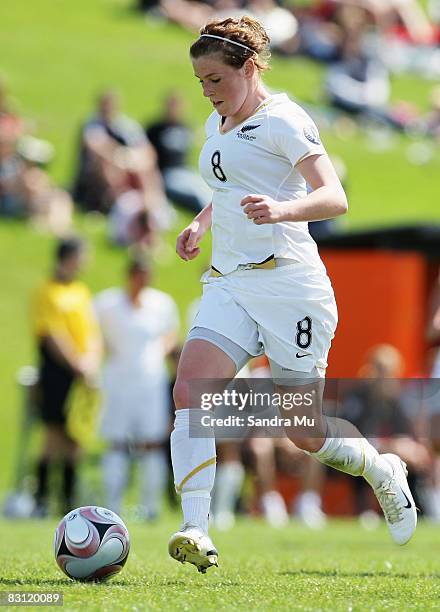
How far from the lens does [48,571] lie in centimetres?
665

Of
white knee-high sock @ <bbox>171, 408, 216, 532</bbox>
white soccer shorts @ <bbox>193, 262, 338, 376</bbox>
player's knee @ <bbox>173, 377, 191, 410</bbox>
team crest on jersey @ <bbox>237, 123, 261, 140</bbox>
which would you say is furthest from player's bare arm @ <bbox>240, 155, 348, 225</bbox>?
white knee-high sock @ <bbox>171, 408, 216, 532</bbox>

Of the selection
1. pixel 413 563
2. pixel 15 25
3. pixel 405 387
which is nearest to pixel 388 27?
pixel 15 25

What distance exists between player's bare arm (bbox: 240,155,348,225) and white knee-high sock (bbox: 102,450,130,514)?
25.9ft

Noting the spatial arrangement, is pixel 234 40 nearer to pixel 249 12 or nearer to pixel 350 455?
pixel 350 455

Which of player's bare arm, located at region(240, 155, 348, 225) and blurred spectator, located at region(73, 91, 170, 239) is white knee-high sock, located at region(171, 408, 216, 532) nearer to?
player's bare arm, located at region(240, 155, 348, 225)

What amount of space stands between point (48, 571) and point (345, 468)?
1535mm

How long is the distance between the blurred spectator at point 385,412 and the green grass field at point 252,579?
192 inches

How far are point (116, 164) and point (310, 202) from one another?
47.6 feet

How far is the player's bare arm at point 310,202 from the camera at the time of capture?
583cm

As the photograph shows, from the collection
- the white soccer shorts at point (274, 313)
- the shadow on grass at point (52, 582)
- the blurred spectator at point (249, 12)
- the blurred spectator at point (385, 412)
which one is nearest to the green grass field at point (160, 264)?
the shadow on grass at point (52, 582)

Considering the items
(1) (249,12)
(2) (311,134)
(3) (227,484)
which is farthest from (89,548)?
(1) (249,12)

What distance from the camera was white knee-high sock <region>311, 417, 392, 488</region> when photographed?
6656 millimetres

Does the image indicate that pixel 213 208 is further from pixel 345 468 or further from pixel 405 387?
pixel 405 387

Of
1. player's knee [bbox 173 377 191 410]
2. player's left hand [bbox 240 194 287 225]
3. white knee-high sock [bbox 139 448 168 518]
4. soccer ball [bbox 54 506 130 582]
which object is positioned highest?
player's left hand [bbox 240 194 287 225]
